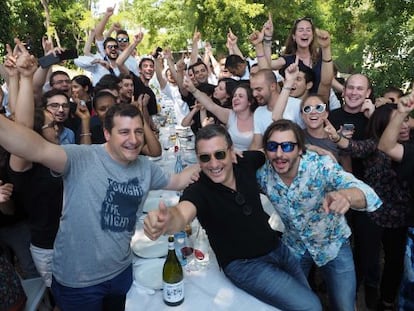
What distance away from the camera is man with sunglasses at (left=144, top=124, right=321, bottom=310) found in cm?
200

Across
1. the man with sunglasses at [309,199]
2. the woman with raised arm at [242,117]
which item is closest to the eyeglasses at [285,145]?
the man with sunglasses at [309,199]

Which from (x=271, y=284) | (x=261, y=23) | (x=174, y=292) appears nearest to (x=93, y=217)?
(x=174, y=292)

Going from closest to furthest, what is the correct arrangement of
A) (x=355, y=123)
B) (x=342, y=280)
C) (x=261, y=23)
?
1. (x=342, y=280)
2. (x=355, y=123)
3. (x=261, y=23)

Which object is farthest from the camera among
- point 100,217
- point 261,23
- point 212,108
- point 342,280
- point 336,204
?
point 261,23

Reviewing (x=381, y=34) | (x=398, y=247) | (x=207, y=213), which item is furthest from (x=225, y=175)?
(x=381, y=34)

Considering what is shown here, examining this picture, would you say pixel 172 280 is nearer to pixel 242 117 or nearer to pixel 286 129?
pixel 286 129

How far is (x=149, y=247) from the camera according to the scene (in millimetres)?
2535

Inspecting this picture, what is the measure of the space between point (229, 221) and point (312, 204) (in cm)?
62

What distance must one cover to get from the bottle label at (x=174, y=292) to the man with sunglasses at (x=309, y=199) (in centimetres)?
90

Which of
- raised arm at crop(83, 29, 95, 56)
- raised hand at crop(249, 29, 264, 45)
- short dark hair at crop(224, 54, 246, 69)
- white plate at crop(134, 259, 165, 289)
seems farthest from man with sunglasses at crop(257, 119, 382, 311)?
raised arm at crop(83, 29, 95, 56)

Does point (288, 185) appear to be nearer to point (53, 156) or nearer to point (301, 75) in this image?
point (53, 156)

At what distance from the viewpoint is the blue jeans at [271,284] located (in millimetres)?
1969

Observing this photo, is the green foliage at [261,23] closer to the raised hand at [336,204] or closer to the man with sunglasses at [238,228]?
the man with sunglasses at [238,228]

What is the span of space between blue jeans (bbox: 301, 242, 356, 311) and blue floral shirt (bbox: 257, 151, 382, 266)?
67 mm
